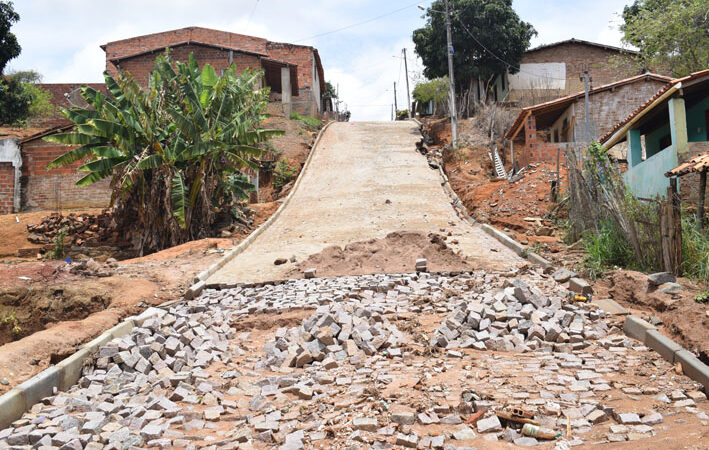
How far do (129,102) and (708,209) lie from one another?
14.3m

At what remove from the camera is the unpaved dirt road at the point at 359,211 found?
12131 millimetres

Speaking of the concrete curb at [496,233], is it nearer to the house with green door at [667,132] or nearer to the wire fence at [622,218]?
the wire fence at [622,218]

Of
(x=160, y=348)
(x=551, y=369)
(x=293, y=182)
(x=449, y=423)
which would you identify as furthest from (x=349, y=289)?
(x=293, y=182)

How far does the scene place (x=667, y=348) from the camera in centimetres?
566

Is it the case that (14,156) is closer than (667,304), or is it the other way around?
(667,304)

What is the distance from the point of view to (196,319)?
8234 millimetres

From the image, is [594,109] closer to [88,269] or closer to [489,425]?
[88,269]

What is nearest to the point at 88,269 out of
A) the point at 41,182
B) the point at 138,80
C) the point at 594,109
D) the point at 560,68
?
the point at 41,182

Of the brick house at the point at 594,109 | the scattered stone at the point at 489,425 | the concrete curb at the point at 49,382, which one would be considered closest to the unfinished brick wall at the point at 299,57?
the brick house at the point at 594,109

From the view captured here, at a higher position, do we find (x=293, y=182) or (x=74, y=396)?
(x=293, y=182)

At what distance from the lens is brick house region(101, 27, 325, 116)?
32.6m

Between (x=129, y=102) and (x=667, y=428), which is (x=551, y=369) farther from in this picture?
(x=129, y=102)

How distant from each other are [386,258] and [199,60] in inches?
1030

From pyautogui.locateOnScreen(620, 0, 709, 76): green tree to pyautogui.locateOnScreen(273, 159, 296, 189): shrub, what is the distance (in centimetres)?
1588
